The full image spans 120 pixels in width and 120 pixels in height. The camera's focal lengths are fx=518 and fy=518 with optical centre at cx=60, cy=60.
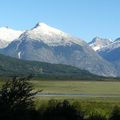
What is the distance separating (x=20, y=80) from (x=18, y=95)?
113 centimetres

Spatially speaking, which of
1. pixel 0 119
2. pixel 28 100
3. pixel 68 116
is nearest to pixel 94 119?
pixel 68 116

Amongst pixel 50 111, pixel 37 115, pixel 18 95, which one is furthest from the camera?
pixel 50 111

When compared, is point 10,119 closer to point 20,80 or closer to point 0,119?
point 0,119

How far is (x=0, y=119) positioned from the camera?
3469cm

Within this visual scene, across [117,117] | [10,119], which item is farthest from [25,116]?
[117,117]

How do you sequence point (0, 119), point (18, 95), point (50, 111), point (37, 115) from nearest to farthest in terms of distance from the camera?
point (0, 119) → point (18, 95) → point (37, 115) → point (50, 111)

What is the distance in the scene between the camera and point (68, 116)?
1741 inches

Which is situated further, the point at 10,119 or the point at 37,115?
the point at 37,115

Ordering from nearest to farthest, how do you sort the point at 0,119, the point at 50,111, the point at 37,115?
the point at 0,119
the point at 37,115
the point at 50,111

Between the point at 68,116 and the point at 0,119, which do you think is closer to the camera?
the point at 0,119

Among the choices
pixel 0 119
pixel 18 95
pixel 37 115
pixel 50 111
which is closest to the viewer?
pixel 0 119

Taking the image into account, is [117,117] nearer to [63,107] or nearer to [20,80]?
[63,107]

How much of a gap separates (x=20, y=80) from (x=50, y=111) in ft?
30.2

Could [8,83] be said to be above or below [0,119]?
above
